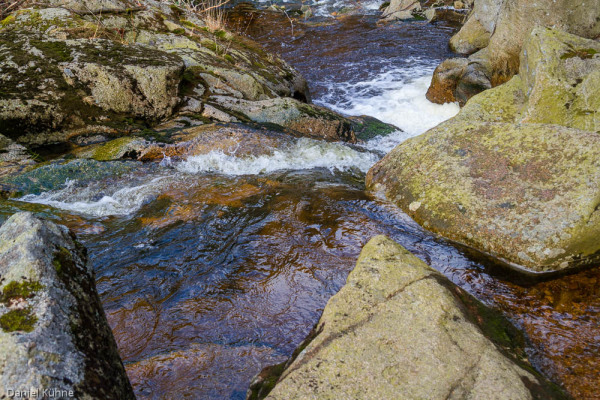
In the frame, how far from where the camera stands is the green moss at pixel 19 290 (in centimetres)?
185

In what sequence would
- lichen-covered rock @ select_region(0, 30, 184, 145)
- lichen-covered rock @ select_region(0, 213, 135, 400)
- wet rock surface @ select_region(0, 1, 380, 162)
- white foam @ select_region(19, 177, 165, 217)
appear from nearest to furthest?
lichen-covered rock @ select_region(0, 213, 135, 400), white foam @ select_region(19, 177, 165, 217), lichen-covered rock @ select_region(0, 30, 184, 145), wet rock surface @ select_region(0, 1, 380, 162)

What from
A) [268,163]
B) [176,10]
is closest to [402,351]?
[268,163]

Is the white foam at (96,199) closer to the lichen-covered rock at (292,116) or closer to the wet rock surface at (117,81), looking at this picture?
the wet rock surface at (117,81)

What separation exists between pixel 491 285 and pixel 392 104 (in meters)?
8.15

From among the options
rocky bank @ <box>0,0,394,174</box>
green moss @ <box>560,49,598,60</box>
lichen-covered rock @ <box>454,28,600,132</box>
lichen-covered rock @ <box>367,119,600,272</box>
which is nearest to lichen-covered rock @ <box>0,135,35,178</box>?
rocky bank @ <box>0,0,394,174</box>

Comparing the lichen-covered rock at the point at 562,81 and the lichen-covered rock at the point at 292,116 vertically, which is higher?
the lichen-covered rock at the point at 562,81

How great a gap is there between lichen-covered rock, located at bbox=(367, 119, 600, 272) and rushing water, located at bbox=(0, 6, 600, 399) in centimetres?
24

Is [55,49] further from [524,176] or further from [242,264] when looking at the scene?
[524,176]

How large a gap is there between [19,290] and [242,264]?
2535 mm

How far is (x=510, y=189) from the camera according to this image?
4219 millimetres

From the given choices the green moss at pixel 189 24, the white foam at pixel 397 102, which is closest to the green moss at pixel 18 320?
the white foam at pixel 397 102

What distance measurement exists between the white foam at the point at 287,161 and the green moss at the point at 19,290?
4790 millimetres

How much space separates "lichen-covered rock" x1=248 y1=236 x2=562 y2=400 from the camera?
2.08 meters

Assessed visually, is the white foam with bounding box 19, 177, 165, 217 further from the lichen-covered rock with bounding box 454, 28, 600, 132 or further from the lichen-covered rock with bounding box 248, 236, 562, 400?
the lichen-covered rock with bounding box 454, 28, 600, 132
